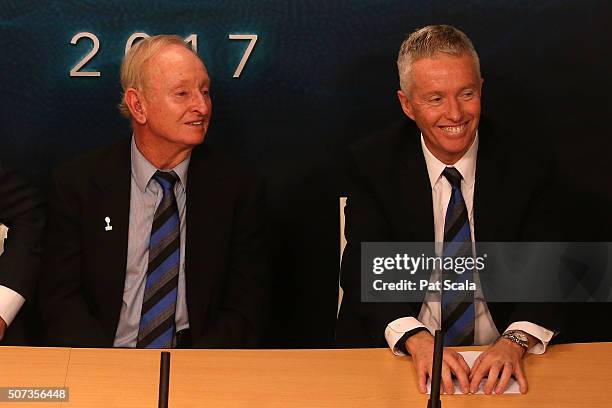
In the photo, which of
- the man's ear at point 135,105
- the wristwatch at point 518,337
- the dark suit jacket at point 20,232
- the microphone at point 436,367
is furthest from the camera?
the man's ear at point 135,105

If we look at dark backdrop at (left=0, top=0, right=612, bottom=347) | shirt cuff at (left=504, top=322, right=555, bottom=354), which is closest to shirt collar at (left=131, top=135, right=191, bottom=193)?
dark backdrop at (left=0, top=0, right=612, bottom=347)

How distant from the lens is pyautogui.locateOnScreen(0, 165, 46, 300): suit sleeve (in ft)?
Result: 10.6

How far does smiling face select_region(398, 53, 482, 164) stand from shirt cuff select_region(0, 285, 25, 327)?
1.35m

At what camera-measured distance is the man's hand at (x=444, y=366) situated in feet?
8.10

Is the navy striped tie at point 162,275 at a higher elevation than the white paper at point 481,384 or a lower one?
higher

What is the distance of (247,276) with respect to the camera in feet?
11.1

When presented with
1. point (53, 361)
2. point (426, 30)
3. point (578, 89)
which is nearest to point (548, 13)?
point (578, 89)

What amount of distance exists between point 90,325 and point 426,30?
53.9 inches

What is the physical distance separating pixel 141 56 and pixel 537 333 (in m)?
1.56

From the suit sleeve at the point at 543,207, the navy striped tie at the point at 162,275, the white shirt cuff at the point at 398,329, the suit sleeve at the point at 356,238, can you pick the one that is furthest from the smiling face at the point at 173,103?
the suit sleeve at the point at 543,207

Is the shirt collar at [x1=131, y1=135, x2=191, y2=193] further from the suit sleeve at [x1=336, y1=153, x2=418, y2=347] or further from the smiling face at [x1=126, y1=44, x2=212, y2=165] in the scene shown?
the suit sleeve at [x1=336, y1=153, x2=418, y2=347]

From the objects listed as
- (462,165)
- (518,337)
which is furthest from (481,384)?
(462,165)

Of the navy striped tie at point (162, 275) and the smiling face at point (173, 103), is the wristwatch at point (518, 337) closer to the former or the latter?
the navy striped tie at point (162, 275)

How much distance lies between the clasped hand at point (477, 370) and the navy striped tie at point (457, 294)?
532mm
